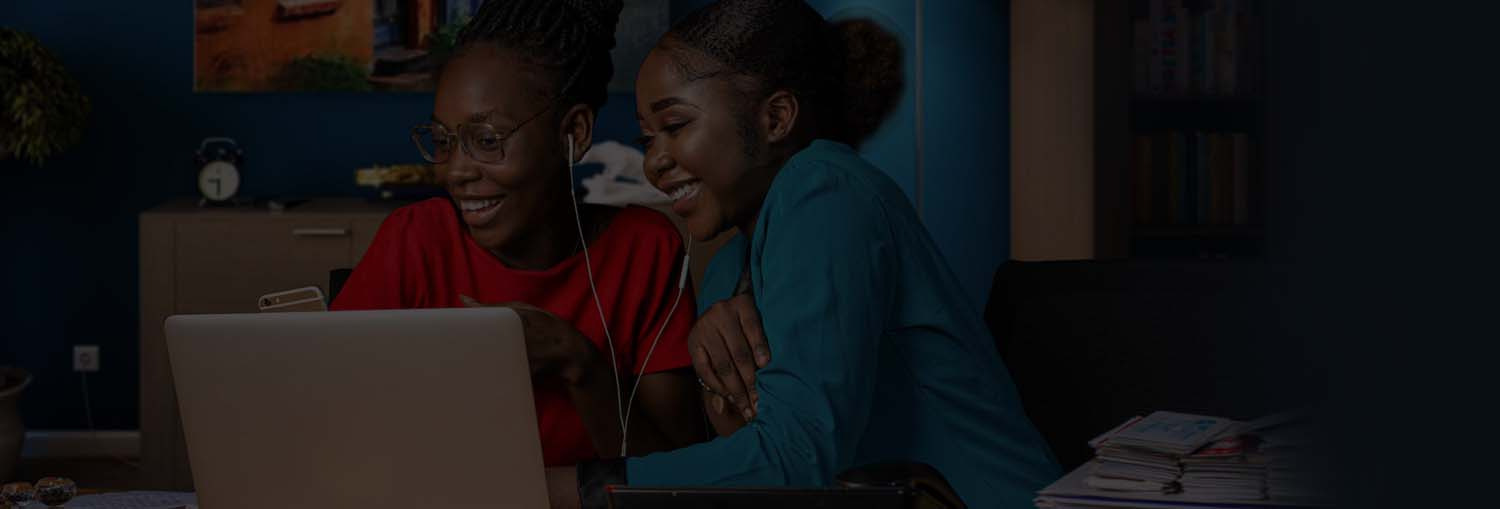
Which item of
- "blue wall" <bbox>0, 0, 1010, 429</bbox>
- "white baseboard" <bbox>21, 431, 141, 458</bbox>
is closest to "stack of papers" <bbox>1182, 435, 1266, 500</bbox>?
"blue wall" <bbox>0, 0, 1010, 429</bbox>

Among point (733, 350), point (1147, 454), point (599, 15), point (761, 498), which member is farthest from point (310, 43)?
point (761, 498)

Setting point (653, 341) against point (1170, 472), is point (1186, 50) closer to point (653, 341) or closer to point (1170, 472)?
point (653, 341)

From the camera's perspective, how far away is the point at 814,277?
128 cm

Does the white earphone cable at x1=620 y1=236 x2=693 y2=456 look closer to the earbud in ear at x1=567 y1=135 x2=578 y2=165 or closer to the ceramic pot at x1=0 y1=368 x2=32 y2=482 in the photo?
the earbud in ear at x1=567 y1=135 x2=578 y2=165

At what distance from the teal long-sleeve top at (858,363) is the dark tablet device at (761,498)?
0.40 meters

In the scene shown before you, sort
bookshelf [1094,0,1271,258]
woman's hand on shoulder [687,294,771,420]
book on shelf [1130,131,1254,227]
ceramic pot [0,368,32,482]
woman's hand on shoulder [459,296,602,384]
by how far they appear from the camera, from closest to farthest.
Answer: woman's hand on shoulder [687,294,771,420] → woman's hand on shoulder [459,296,602,384] → ceramic pot [0,368,32,482] → bookshelf [1094,0,1271,258] → book on shelf [1130,131,1254,227]

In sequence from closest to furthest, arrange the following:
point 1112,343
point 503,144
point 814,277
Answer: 1. point 814,277
2. point 503,144
3. point 1112,343

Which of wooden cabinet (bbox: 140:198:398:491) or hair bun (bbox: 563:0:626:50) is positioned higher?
hair bun (bbox: 563:0:626:50)

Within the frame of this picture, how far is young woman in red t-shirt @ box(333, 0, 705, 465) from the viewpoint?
1702mm

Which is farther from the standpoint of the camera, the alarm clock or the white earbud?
the alarm clock

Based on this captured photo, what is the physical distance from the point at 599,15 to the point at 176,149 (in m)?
3.17

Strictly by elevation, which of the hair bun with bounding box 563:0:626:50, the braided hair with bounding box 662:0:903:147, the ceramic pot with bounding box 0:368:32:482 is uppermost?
the hair bun with bounding box 563:0:626:50

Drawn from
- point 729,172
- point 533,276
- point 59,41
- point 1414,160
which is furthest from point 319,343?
point 59,41

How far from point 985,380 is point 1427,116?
1.23 metres
